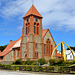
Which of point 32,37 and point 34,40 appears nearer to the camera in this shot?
point 32,37

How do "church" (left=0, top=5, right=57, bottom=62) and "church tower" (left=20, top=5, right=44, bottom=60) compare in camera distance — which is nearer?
"church tower" (left=20, top=5, right=44, bottom=60)

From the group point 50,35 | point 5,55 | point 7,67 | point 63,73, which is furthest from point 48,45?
point 63,73

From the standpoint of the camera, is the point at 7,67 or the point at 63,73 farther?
the point at 7,67

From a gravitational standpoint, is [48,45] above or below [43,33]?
below

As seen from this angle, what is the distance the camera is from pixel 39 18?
170ft

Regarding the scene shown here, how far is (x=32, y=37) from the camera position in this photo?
47656mm

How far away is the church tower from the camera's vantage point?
4712 cm

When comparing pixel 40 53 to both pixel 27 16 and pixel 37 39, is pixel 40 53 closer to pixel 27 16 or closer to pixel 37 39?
pixel 37 39

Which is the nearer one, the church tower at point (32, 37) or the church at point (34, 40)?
the church tower at point (32, 37)

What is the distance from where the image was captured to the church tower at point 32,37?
155 ft

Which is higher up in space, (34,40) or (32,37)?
(32,37)

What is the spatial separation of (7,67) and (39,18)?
2801 centimetres

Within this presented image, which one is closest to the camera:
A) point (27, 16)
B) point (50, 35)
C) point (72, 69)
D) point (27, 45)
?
point (72, 69)

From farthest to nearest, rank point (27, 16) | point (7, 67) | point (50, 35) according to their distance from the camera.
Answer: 1. point (50, 35)
2. point (27, 16)
3. point (7, 67)
